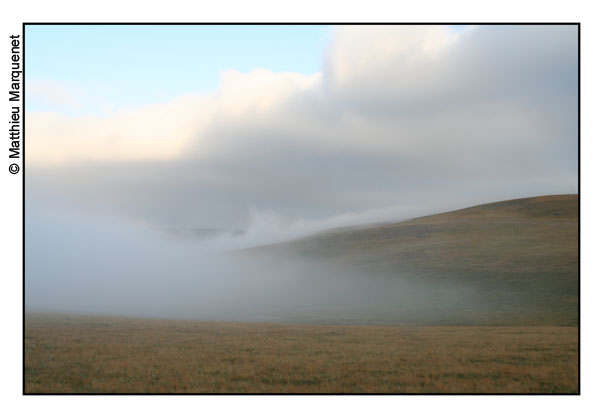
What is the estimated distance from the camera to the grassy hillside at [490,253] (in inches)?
2574

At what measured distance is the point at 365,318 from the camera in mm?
62781

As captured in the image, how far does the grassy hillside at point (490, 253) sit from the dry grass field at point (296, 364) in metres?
30.8

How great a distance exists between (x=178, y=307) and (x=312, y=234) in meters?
86.7

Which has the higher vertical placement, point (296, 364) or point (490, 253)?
point (490, 253)

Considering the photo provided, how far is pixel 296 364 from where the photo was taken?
78.1 feet

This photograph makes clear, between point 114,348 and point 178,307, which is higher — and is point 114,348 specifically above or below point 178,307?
above

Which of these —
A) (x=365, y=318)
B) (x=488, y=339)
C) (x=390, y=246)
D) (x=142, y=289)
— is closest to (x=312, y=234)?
(x=390, y=246)

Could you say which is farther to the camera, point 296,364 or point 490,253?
point 490,253

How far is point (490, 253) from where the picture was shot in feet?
324

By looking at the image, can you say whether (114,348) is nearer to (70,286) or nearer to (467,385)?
(467,385)

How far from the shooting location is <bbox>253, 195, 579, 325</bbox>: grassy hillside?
65375 mm

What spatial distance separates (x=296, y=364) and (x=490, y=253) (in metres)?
84.3
